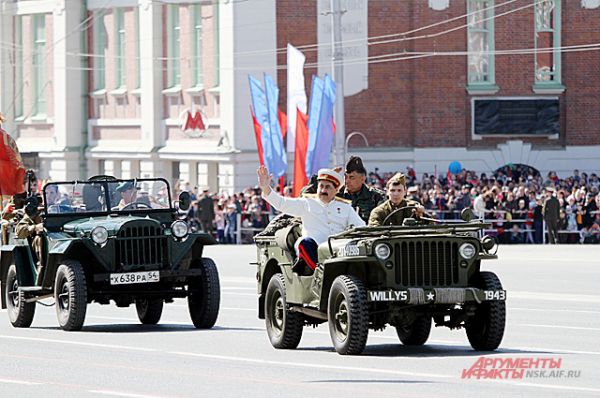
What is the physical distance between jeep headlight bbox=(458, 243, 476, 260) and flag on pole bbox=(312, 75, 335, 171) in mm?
25571

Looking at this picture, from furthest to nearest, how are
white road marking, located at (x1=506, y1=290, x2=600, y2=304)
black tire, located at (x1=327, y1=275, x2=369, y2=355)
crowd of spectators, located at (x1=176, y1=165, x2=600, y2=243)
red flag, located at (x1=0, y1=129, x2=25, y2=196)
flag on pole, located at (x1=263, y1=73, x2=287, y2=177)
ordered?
flag on pole, located at (x1=263, y1=73, x2=287, y2=177) → crowd of spectators, located at (x1=176, y1=165, x2=600, y2=243) → white road marking, located at (x1=506, y1=290, x2=600, y2=304) → red flag, located at (x1=0, y1=129, x2=25, y2=196) → black tire, located at (x1=327, y1=275, x2=369, y2=355)

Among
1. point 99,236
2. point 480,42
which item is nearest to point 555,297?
point 99,236

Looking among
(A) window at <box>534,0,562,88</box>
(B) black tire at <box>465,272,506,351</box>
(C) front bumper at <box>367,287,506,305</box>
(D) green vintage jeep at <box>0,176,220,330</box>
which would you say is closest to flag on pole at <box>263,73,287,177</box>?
(A) window at <box>534,0,562,88</box>

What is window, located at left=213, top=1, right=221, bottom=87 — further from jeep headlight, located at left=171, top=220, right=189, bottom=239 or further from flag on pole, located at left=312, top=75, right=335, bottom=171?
jeep headlight, located at left=171, top=220, right=189, bottom=239

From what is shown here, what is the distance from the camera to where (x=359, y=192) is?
57.7 feet

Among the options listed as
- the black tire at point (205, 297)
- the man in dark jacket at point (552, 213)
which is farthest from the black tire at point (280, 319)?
the man in dark jacket at point (552, 213)

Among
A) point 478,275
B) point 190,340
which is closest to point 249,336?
point 190,340

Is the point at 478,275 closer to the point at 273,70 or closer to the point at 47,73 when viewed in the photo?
the point at 273,70

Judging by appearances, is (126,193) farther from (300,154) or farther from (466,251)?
(300,154)

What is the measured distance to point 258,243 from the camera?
1742 cm

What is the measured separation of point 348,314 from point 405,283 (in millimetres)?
688

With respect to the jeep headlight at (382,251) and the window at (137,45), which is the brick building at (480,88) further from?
the jeep headlight at (382,251)

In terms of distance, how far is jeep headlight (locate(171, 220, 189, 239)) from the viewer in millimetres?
19922

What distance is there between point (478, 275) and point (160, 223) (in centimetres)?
565
